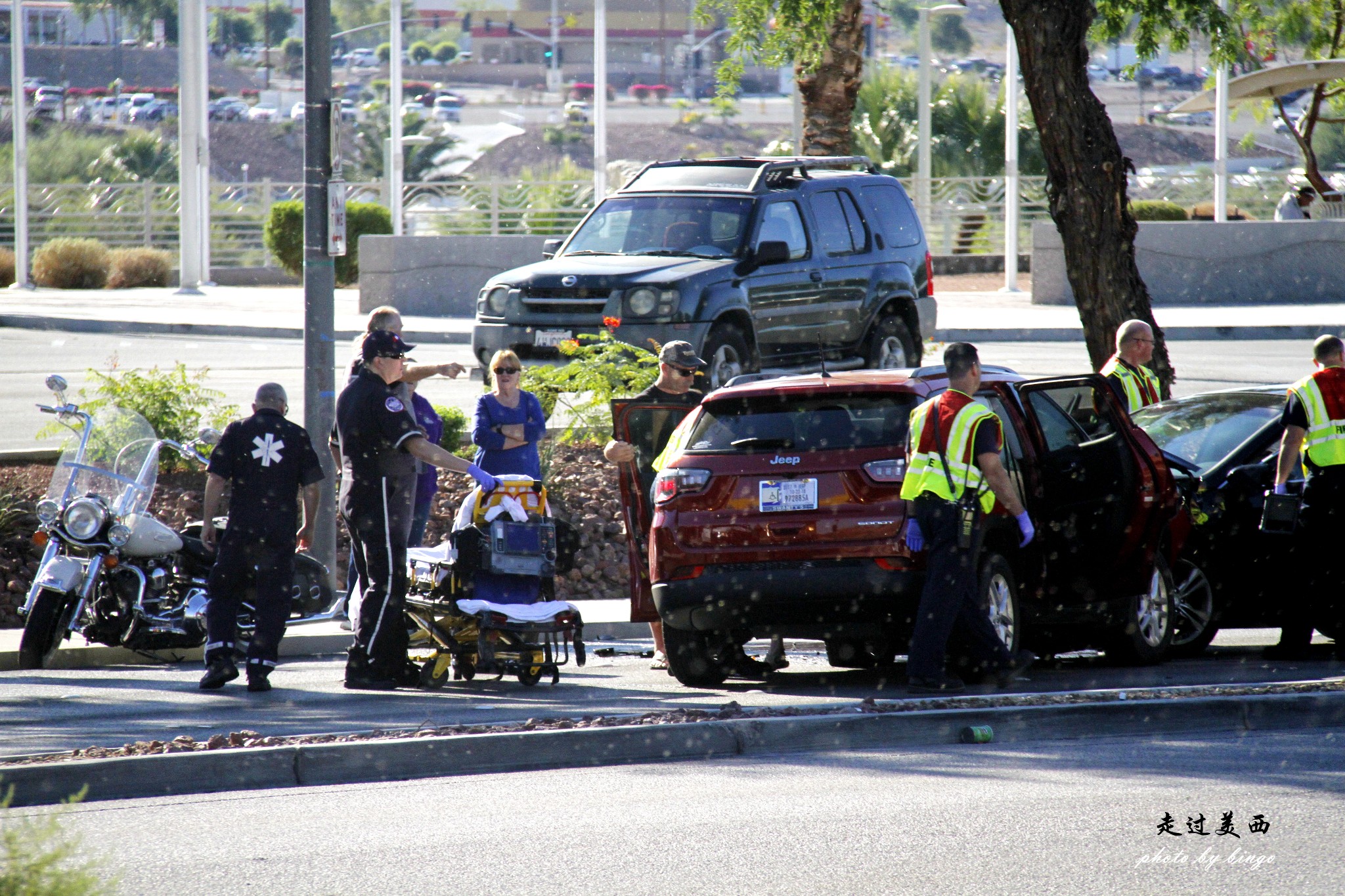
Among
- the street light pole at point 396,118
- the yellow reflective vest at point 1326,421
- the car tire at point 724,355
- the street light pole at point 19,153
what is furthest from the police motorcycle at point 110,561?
the street light pole at point 19,153

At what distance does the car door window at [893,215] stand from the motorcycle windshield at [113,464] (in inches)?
329

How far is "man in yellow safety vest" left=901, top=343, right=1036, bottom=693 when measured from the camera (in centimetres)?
830

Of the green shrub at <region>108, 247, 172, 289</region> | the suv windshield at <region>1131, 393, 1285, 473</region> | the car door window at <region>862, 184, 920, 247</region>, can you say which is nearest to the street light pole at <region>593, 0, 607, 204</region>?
the green shrub at <region>108, 247, 172, 289</region>

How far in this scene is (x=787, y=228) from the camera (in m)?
15.7

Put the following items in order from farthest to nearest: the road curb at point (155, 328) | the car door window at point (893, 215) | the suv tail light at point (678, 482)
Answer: the road curb at point (155, 328) < the car door window at point (893, 215) < the suv tail light at point (678, 482)

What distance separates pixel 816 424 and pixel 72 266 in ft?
95.8

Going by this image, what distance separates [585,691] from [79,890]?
5572mm

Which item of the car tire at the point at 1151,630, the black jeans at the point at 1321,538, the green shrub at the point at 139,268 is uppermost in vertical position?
the green shrub at the point at 139,268

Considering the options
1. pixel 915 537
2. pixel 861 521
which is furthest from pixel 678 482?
pixel 915 537

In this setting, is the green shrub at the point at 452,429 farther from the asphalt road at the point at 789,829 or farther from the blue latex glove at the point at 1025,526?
the asphalt road at the point at 789,829

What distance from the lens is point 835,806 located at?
6.42m

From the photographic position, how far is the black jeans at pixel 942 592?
328 inches

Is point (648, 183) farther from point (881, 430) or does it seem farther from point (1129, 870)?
point (1129, 870)

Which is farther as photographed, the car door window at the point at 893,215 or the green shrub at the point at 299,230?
the green shrub at the point at 299,230
